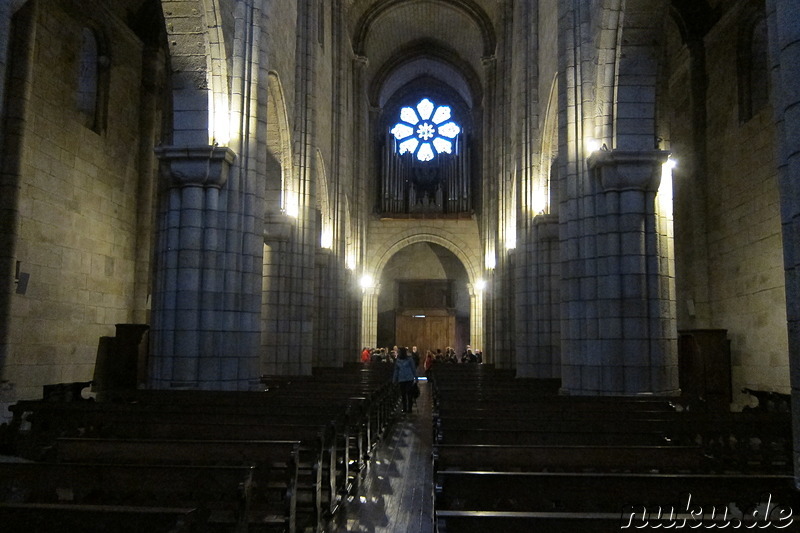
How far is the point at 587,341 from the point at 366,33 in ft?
70.5

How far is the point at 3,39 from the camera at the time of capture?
460 centimetres

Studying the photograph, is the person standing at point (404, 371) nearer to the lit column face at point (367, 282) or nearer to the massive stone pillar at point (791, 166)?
the massive stone pillar at point (791, 166)

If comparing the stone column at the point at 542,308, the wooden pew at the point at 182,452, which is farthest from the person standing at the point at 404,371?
the wooden pew at the point at 182,452

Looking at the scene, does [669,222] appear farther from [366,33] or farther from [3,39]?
[366,33]

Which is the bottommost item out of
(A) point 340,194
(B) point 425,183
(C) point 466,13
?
(A) point 340,194

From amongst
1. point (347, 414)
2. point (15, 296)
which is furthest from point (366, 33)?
point (347, 414)

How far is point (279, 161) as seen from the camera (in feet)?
52.9

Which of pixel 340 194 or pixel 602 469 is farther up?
pixel 340 194

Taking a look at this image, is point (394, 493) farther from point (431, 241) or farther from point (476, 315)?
point (431, 241)

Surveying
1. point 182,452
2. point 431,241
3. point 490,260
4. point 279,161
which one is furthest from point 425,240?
point 182,452

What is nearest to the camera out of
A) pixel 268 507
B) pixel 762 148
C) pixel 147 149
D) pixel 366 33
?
pixel 268 507

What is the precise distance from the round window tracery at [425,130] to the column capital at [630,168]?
26.3 meters

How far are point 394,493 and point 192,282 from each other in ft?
16.1

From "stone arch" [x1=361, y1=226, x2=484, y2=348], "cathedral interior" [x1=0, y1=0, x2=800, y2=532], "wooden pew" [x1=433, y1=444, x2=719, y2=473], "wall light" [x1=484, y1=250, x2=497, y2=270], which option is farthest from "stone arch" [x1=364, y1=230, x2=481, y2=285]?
"wooden pew" [x1=433, y1=444, x2=719, y2=473]
